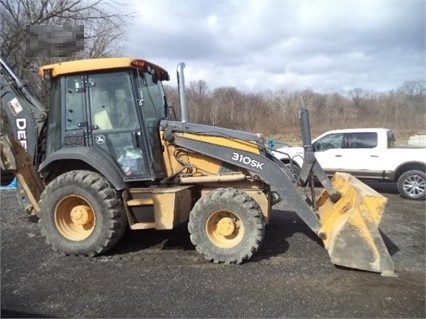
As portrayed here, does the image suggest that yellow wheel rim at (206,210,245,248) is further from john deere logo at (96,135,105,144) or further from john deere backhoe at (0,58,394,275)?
john deere logo at (96,135,105,144)

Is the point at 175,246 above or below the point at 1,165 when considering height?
below

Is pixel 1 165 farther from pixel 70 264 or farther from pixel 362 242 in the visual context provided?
pixel 362 242

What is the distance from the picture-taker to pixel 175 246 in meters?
5.82

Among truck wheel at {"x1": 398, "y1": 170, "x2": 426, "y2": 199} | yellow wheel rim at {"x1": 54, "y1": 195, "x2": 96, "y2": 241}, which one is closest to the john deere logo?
yellow wheel rim at {"x1": 54, "y1": 195, "x2": 96, "y2": 241}

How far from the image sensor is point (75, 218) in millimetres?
5477

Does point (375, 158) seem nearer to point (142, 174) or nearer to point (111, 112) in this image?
point (142, 174)

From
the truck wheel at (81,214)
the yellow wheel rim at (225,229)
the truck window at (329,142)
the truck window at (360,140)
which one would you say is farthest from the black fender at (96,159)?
the truck window at (360,140)

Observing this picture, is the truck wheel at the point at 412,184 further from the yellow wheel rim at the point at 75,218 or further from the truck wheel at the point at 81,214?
the yellow wheel rim at the point at 75,218

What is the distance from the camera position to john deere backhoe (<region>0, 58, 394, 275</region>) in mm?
5156

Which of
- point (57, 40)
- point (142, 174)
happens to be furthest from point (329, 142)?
point (57, 40)

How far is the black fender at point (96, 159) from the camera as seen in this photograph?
5.24m

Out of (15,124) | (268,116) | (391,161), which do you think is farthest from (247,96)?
(15,124)

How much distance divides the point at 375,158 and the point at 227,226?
639 cm

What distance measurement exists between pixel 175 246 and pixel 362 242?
2.66 meters
